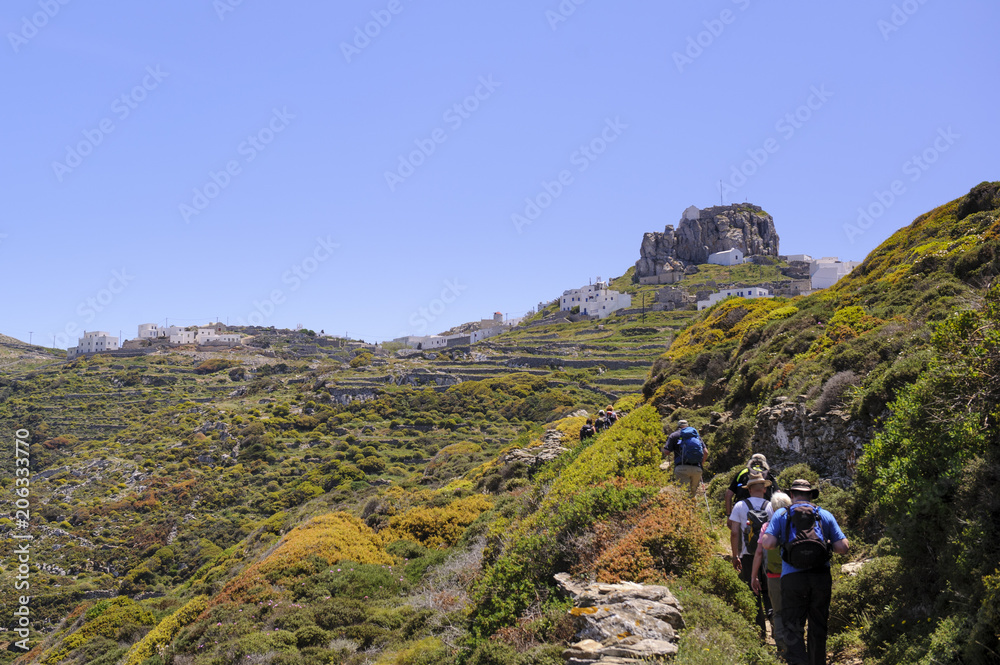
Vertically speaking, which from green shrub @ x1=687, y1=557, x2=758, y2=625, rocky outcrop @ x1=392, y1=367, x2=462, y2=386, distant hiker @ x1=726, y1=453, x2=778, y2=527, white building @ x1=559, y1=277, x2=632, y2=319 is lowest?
green shrub @ x1=687, y1=557, x2=758, y2=625

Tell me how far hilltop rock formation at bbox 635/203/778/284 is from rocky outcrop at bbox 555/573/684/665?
112007mm

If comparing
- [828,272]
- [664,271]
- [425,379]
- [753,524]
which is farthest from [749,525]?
[664,271]

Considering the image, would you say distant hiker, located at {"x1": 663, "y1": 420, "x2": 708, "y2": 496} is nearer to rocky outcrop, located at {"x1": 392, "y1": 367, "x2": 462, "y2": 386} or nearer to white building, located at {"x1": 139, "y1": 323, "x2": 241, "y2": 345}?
rocky outcrop, located at {"x1": 392, "y1": 367, "x2": 462, "y2": 386}

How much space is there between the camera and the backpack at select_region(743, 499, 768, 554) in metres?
5.91

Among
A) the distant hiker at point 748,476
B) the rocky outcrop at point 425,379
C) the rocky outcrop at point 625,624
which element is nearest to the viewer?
the rocky outcrop at point 625,624

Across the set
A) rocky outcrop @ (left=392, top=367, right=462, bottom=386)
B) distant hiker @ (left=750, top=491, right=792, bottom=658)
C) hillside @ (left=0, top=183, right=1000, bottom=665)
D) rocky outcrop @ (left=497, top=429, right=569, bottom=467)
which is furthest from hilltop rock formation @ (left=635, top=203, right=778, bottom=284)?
distant hiker @ (left=750, top=491, right=792, bottom=658)

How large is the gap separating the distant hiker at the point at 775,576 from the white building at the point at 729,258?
115m

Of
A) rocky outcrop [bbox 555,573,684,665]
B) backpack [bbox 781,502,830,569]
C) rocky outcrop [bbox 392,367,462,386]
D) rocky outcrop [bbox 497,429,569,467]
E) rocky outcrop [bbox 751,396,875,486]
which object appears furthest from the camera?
rocky outcrop [bbox 392,367,462,386]

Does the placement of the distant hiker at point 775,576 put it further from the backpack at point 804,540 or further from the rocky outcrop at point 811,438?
the rocky outcrop at point 811,438

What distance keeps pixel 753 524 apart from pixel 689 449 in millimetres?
3177

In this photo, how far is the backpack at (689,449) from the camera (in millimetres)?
9078

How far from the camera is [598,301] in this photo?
98500 millimetres

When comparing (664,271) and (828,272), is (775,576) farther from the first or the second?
(664,271)

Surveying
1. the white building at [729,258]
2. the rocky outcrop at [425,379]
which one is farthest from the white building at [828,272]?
the rocky outcrop at [425,379]
